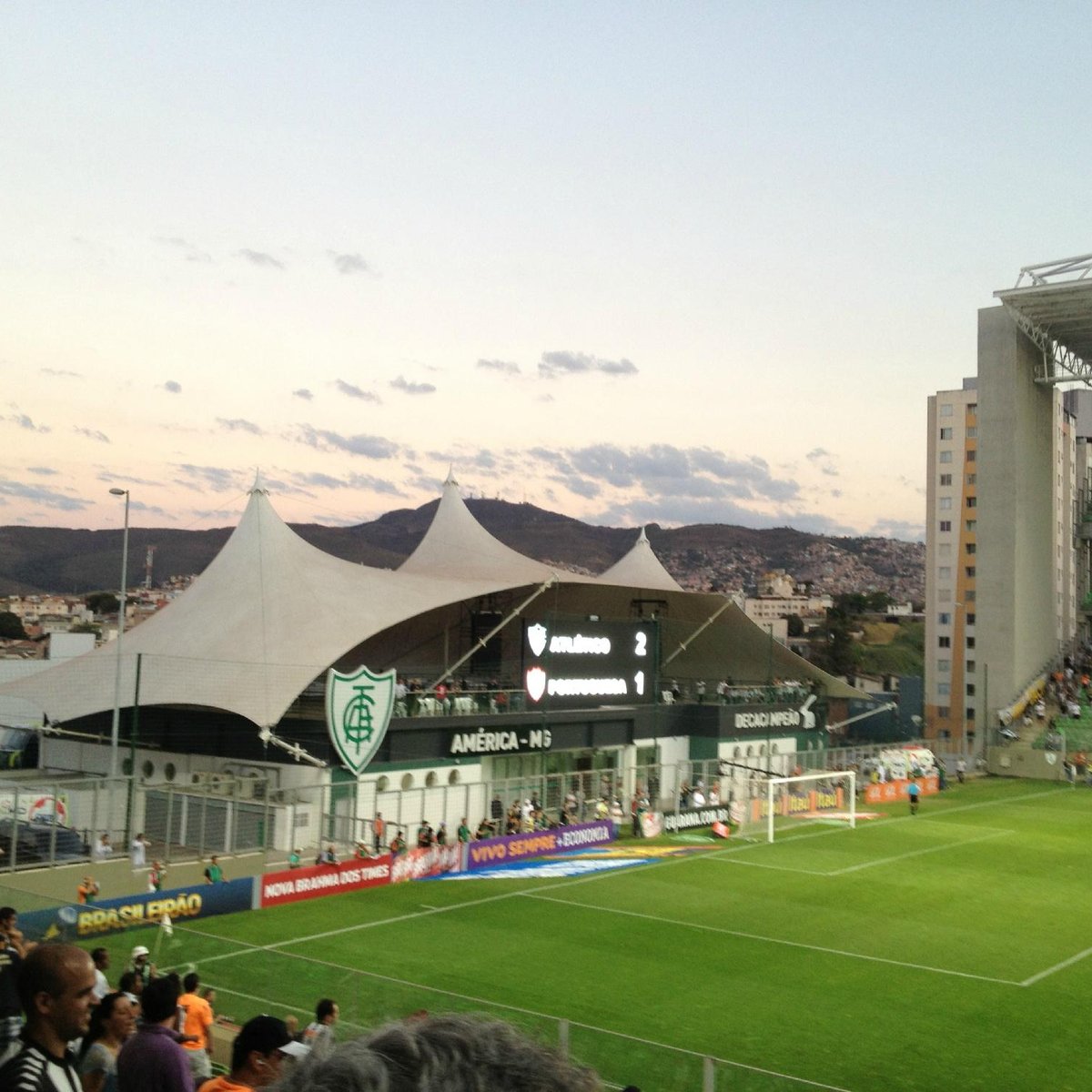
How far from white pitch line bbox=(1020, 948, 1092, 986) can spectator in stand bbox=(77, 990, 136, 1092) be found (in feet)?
56.0

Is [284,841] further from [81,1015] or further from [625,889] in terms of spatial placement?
[81,1015]

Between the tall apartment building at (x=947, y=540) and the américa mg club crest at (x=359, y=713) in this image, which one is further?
the tall apartment building at (x=947, y=540)

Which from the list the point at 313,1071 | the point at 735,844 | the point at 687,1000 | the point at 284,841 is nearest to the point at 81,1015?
the point at 313,1071

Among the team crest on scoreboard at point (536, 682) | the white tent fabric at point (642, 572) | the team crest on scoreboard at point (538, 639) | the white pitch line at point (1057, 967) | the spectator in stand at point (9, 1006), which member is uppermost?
the white tent fabric at point (642, 572)

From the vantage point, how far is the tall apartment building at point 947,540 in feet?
306

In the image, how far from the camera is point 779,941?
23.0m

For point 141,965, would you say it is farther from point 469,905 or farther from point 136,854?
point 136,854

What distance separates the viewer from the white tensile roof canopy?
117 ft

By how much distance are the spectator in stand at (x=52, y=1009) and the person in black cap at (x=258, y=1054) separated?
1212 millimetres

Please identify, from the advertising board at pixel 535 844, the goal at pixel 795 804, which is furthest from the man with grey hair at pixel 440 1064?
the goal at pixel 795 804

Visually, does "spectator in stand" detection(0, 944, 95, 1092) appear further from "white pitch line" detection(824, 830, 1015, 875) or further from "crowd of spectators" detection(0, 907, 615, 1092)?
"white pitch line" detection(824, 830, 1015, 875)

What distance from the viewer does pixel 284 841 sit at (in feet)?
96.8

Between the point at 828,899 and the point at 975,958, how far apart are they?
5513 millimetres

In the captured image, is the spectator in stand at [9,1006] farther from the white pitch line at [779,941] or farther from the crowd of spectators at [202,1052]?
the white pitch line at [779,941]
